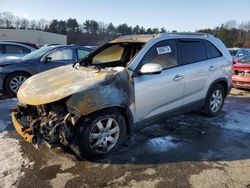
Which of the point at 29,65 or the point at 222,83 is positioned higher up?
the point at 29,65

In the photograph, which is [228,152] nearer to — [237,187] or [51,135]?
[237,187]

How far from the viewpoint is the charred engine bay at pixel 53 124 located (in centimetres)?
357

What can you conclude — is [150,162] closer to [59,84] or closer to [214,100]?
[59,84]

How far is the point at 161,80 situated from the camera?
4.52 metres

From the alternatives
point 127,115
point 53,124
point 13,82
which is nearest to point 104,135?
point 127,115

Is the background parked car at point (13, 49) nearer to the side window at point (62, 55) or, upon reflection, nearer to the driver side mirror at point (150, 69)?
the side window at point (62, 55)

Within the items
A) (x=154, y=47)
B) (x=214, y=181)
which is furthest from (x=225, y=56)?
(x=214, y=181)

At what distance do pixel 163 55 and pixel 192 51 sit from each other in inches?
35.8

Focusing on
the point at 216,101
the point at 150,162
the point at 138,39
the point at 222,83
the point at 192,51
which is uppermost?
the point at 138,39

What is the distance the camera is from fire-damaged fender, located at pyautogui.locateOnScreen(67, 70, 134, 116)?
359 cm

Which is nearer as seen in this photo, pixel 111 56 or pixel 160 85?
pixel 160 85

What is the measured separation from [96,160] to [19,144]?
146cm

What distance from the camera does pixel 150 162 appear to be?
3.96 meters

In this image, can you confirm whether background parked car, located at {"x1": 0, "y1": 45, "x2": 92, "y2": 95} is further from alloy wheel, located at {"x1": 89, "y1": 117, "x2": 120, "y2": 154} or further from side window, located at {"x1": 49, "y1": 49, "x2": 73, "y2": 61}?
alloy wheel, located at {"x1": 89, "y1": 117, "x2": 120, "y2": 154}
